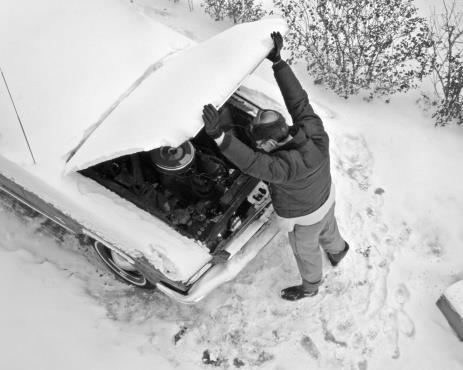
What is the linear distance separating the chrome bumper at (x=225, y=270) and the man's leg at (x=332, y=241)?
0.39 m

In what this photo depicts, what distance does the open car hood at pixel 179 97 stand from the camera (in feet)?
9.41

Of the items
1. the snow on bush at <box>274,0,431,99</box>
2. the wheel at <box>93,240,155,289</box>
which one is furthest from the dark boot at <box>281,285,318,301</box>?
the snow on bush at <box>274,0,431,99</box>

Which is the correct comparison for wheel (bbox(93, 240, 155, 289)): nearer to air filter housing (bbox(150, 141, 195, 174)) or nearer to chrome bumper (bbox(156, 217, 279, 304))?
chrome bumper (bbox(156, 217, 279, 304))

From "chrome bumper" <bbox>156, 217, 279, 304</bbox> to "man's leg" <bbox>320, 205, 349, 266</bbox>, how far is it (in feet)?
1.29

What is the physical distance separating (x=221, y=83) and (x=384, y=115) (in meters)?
2.90

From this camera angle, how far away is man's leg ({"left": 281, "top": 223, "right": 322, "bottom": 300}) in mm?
3535

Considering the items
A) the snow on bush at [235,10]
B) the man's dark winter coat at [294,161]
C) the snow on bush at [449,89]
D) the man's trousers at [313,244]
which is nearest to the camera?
the man's dark winter coat at [294,161]

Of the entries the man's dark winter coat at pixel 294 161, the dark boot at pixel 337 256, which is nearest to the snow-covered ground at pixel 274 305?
the dark boot at pixel 337 256

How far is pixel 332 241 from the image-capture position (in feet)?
12.9

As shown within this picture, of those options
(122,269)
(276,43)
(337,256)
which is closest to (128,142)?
(276,43)

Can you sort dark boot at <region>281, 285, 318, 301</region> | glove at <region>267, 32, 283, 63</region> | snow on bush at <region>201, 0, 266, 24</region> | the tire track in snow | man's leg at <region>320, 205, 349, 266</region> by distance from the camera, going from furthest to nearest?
snow on bush at <region>201, 0, 266, 24</region>
dark boot at <region>281, 285, 318, 301</region>
the tire track in snow
man's leg at <region>320, 205, 349, 266</region>
glove at <region>267, 32, 283, 63</region>

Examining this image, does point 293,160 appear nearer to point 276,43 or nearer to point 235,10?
point 276,43

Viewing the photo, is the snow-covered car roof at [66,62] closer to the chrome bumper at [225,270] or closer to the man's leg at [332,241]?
the chrome bumper at [225,270]

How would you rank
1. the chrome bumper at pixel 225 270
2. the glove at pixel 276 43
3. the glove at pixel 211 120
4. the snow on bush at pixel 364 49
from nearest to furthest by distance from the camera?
the glove at pixel 211 120
the glove at pixel 276 43
the chrome bumper at pixel 225 270
the snow on bush at pixel 364 49
